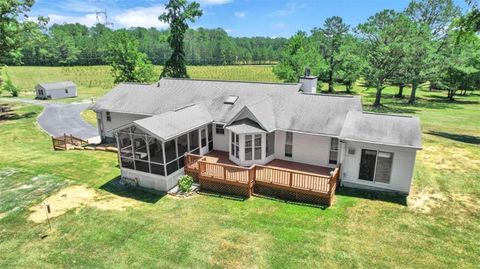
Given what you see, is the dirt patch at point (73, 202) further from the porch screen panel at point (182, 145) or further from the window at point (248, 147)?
the window at point (248, 147)

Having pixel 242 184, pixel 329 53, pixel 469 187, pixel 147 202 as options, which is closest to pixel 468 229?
pixel 469 187

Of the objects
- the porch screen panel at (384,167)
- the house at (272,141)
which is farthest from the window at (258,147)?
the porch screen panel at (384,167)

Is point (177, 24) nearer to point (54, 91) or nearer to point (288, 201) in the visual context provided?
point (54, 91)

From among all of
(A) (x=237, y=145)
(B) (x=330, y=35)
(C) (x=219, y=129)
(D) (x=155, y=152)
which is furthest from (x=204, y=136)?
(B) (x=330, y=35)

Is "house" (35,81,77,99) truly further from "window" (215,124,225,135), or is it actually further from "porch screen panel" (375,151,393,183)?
"porch screen panel" (375,151,393,183)

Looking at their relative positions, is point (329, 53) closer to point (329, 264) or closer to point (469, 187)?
point (469, 187)

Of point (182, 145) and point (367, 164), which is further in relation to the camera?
point (182, 145)
